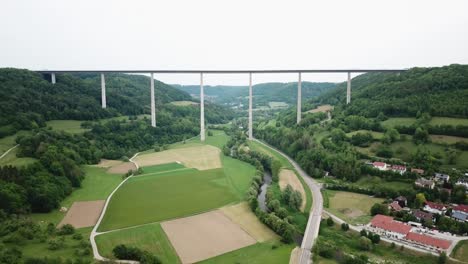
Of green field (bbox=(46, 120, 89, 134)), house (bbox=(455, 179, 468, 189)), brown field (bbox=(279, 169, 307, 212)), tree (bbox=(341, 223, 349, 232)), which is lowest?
tree (bbox=(341, 223, 349, 232))

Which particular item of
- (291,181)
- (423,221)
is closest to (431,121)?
(291,181)

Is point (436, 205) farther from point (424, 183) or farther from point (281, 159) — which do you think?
point (281, 159)

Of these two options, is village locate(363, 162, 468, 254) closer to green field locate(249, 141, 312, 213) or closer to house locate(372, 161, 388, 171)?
house locate(372, 161, 388, 171)

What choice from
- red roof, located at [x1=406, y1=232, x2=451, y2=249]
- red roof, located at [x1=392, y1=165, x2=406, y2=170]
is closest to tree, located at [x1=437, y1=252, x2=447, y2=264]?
red roof, located at [x1=406, y1=232, x2=451, y2=249]

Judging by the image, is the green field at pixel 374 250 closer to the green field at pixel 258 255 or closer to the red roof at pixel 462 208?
the green field at pixel 258 255

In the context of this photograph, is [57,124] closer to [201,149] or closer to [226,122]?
[201,149]

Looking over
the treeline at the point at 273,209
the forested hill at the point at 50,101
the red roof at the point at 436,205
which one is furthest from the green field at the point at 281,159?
→ the forested hill at the point at 50,101
